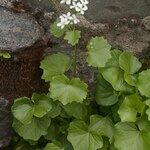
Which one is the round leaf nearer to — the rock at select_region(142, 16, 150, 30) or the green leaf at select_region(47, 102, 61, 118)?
the green leaf at select_region(47, 102, 61, 118)

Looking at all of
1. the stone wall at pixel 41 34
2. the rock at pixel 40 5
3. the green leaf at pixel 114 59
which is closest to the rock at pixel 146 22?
the stone wall at pixel 41 34

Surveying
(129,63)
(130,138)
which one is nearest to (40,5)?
(129,63)

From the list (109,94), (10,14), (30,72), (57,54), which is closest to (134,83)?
(109,94)

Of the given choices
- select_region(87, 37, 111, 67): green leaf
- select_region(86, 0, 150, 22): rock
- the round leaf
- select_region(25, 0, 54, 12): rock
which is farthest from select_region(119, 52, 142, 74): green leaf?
select_region(25, 0, 54, 12): rock

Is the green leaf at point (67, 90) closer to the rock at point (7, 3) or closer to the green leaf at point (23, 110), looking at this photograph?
the green leaf at point (23, 110)

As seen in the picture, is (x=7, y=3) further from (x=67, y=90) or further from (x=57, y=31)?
(x=67, y=90)

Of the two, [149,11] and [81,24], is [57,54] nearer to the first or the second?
[81,24]
